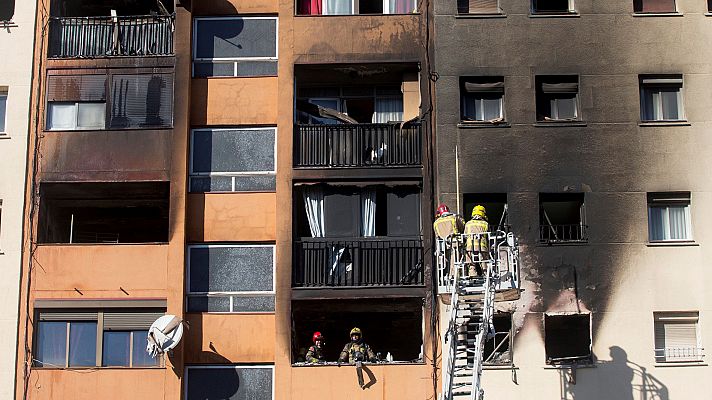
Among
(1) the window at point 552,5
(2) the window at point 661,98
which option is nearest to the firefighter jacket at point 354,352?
(2) the window at point 661,98

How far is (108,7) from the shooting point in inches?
1380

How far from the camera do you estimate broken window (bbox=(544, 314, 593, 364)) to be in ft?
100.0

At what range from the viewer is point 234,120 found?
32.4 meters

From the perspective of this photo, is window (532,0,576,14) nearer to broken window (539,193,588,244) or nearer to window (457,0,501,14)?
window (457,0,501,14)

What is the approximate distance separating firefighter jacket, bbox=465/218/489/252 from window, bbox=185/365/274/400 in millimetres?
6215

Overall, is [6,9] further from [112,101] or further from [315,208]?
[315,208]

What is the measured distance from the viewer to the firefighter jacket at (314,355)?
30.8 m

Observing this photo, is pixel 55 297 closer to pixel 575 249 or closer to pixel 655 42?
pixel 575 249

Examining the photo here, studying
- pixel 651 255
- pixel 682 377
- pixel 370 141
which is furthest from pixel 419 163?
pixel 682 377

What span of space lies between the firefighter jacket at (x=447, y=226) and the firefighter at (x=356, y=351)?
3838mm

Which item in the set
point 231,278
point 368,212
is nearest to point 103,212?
point 231,278

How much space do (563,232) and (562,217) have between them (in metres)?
0.45

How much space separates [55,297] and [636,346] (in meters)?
14.0

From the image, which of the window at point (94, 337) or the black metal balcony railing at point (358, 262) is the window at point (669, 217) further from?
the window at point (94, 337)
